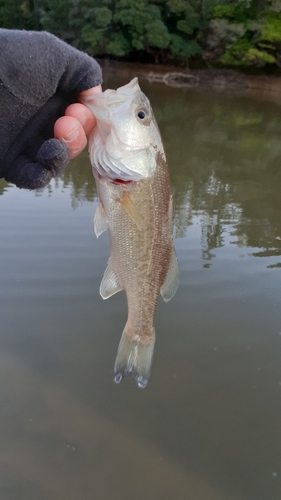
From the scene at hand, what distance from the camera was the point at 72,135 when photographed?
1786 millimetres

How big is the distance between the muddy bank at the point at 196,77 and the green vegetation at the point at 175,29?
87cm

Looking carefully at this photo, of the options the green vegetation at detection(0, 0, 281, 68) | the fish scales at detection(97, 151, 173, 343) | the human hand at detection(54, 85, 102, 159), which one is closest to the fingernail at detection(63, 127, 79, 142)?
the human hand at detection(54, 85, 102, 159)

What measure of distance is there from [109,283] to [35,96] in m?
0.95

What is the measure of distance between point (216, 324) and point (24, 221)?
292cm

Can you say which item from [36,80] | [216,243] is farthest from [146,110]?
[216,243]

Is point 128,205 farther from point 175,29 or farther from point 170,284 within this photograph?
point 175,29

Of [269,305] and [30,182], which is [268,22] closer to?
[269,305]

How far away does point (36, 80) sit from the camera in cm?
171

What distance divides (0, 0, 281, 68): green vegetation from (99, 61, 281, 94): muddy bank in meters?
0.87

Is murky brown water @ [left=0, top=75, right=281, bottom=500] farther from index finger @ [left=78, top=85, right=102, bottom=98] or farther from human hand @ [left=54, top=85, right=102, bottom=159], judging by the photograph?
index finger @ [left=78, top=85, right=102, bottom=98]

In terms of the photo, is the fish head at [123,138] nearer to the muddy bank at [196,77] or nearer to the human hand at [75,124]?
Result: the human hand at [75,124]

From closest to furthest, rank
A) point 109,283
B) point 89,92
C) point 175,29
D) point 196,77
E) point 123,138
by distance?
point 89,92 < point 123,138 < point 109,283 < point 196,77 < point 175,29

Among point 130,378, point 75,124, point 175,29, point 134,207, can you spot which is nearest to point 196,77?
point 175,29

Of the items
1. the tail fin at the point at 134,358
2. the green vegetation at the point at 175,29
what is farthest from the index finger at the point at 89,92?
the green vegetation at the point at 175,29
